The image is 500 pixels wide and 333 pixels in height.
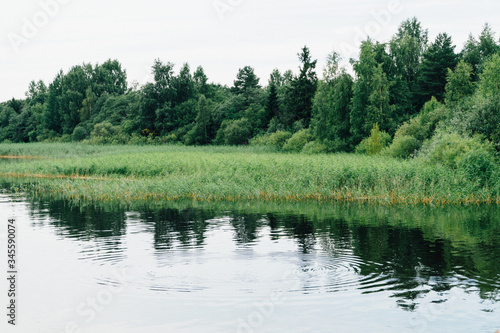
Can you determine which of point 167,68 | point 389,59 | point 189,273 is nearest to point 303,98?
point 389,59

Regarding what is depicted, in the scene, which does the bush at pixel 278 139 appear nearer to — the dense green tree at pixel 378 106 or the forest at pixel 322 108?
the forest at pixel 322 108

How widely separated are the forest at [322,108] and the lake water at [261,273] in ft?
42.5

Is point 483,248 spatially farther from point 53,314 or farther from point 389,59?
point 389,59

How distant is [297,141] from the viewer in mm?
67000

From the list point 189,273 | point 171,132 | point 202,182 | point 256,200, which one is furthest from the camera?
point 171,132

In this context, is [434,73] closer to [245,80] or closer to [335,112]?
[335,112]

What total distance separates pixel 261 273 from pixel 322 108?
2002 inches

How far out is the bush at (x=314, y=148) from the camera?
6133 centimetres

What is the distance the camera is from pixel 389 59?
6875 cm

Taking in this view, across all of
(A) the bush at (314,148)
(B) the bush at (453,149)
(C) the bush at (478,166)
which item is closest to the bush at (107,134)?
(A) the bush at (314,148)

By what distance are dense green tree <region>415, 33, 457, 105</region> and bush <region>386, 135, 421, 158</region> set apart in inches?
943

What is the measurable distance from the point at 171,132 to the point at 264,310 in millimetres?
87980

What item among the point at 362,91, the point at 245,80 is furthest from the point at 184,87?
the point at 362,91

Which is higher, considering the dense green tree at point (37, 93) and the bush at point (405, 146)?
the dense green tree at point (37, 93)
